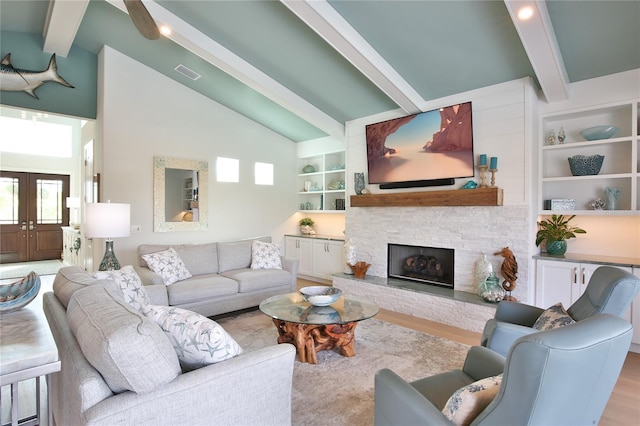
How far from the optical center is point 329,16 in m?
3.15

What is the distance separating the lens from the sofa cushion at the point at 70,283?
6.43 feet

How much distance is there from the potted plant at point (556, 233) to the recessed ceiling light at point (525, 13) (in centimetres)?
226

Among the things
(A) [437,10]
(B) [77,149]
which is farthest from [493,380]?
(B) [77,149]

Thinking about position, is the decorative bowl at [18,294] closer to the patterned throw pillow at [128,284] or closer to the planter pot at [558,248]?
the patterned throw pillow at [128,284]

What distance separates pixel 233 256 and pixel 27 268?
19.5 feet

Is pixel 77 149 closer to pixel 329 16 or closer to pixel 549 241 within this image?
pixel 329 16

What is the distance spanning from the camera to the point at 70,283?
80.5 inches

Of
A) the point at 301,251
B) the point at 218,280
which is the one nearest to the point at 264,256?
the point at 218,280

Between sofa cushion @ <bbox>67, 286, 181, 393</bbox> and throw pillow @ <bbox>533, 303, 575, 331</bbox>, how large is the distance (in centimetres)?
202

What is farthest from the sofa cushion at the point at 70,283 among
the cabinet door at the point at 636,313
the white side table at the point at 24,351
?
the cabinet door at the point at 636,313

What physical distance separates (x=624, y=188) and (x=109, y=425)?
4.77 metres

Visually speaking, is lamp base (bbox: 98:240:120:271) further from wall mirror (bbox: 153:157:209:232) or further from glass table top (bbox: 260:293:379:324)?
wall mirror (bbox: 153:157:209:232)

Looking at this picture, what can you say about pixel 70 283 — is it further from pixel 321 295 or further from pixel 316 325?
pixel 321 295

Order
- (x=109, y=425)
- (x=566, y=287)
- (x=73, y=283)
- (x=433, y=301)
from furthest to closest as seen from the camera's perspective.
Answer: (x=433, y=301), (x=566, y=287), (x=73, y=283), (x=109, y=425)
